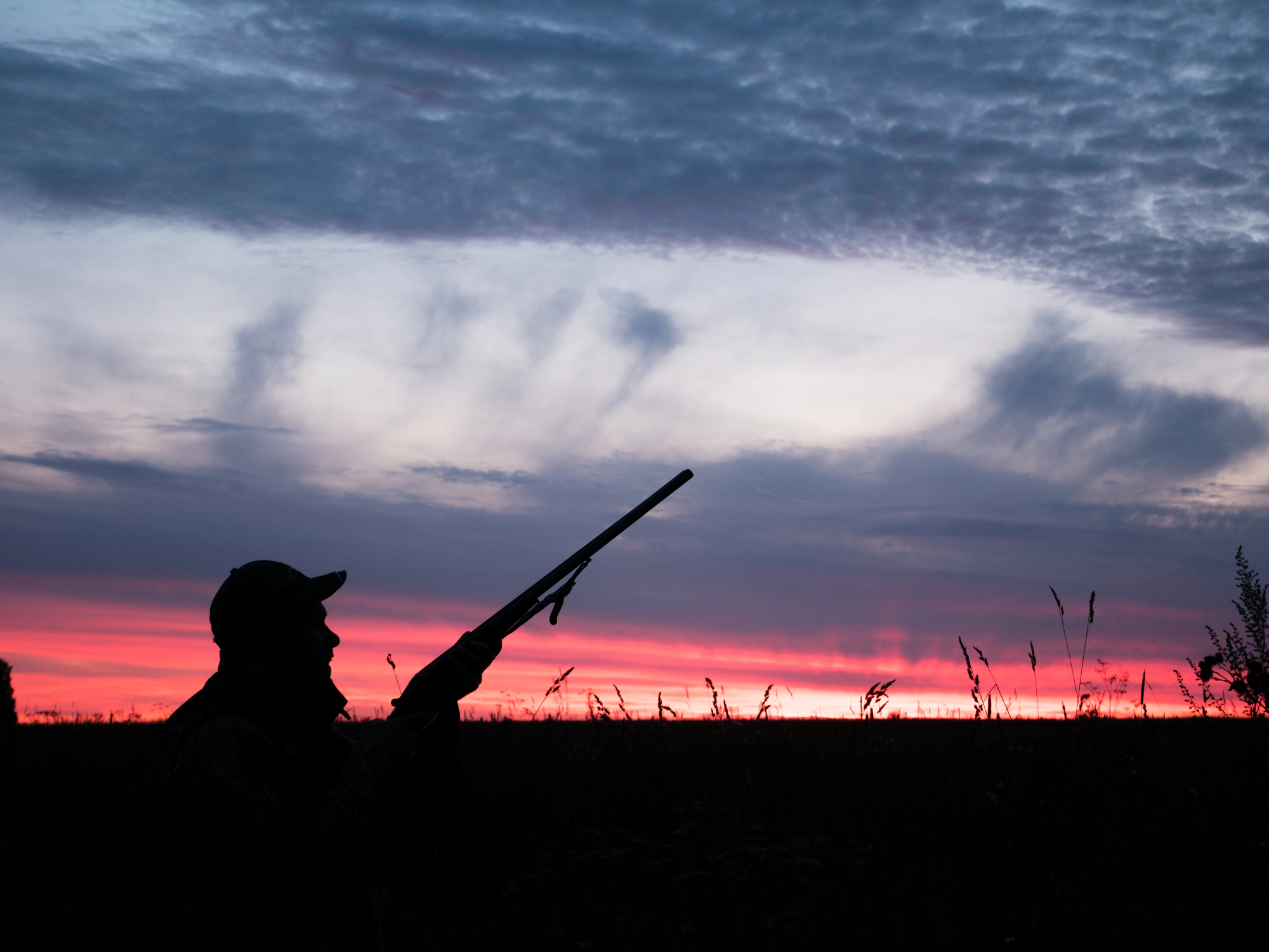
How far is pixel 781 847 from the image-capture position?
454 centimetres

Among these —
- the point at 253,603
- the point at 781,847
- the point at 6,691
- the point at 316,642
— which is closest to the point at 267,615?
the point at 253,603

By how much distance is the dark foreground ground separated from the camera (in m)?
4.55

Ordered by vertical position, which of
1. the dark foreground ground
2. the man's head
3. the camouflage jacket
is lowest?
the dark foreground ground

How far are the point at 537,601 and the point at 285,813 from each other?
1422mm

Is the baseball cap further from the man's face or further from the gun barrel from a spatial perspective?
the gun barrel

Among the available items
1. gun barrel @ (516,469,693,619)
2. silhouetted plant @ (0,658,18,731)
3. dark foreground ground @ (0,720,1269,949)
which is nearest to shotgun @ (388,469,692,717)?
gun barrel @ (516,469,693,619)

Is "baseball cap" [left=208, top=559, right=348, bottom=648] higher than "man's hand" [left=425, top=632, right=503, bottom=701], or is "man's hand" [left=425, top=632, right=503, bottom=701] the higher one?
"baseball cap" [left=208, top=559, right=348, bottom=648]

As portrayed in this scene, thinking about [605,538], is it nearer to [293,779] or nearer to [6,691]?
[293,779]

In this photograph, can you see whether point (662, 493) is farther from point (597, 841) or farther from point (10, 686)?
point (10, 686)

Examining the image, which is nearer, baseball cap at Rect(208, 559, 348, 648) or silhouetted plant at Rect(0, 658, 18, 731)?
baseball cap at Rect(208, 559, 348, 648)

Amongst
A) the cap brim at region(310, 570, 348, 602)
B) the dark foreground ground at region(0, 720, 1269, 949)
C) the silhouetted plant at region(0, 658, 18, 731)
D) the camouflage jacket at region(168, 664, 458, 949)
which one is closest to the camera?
the camouflage jacket at region(168, 664, 458, 949)

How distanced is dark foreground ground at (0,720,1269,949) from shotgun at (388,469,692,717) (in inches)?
25.1

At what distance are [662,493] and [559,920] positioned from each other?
282 centimetres

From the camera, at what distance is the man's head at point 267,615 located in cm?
286
